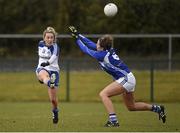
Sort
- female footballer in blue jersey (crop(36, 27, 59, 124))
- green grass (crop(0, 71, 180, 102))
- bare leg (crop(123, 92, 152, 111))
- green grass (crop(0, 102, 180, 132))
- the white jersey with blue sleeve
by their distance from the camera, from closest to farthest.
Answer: green grass (crop(0, 102, 180, 132)), bare leg (crop(123, 92, 152, 111)), female footballer in blue jersey (crop(36, 27, 59, 124)), the white jersey with blue sleeve, green grass (crop(0, 71, 180, 102))

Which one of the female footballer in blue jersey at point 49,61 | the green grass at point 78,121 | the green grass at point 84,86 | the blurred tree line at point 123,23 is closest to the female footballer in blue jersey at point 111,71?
the green grass at point 78,121

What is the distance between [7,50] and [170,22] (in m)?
8.45

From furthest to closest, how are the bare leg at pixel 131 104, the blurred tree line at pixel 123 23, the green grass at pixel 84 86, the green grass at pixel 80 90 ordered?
1. the blurred tree line at pixel 123 23
2. the green grass at pixel 84 86
3. the green grass at pixel 80 90
4. the bare leg at pixel 131 104

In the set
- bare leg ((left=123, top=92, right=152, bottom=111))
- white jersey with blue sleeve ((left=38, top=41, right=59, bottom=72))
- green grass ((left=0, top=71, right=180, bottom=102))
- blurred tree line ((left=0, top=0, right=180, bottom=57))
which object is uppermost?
blurred tree line ((left=0, top=0, right=180, bottom=57))

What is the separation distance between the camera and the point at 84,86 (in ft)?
95.3

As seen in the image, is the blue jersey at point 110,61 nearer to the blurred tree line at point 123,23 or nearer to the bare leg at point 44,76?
the bare leg at point 44,76

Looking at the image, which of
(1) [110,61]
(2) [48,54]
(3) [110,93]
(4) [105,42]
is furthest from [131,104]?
(2) [48,54]

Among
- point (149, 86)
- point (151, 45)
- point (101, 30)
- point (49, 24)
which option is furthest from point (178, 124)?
point (49, 24)

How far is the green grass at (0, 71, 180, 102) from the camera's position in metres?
28.0

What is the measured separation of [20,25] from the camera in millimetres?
44469

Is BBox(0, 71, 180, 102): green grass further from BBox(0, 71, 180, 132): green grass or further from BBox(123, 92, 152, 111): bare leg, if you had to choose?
BBox(123, 92, 152, 111): bare leg

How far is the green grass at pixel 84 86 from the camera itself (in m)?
28.0

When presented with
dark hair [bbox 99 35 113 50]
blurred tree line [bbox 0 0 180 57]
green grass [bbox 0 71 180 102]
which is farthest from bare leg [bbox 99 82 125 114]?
blurred tree line [bbox 0 0 180 57]

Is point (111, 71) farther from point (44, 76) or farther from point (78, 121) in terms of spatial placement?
point (78, 121)
